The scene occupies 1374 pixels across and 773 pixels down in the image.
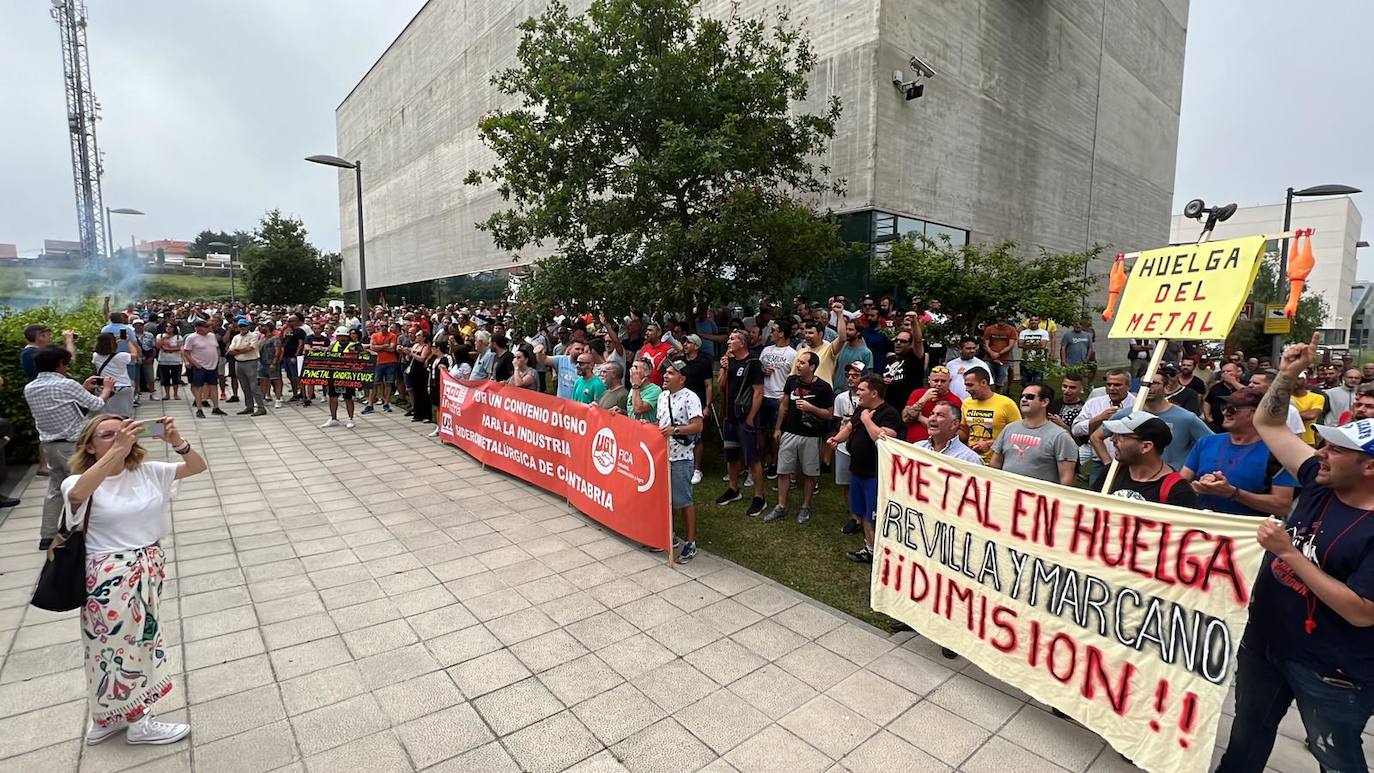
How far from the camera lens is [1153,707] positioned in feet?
10.1

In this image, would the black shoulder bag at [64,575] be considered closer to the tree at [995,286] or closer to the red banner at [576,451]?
the red banner at [576,451]

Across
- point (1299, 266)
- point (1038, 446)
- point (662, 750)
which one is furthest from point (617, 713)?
point (1299, 266)

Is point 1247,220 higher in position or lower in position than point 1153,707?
higher

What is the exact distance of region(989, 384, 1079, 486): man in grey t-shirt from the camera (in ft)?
15.3

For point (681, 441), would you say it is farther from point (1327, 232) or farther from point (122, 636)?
point (1327, 232)

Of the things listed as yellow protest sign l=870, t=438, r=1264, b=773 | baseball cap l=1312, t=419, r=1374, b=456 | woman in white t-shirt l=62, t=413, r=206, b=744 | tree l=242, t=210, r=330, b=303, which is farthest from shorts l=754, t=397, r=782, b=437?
tree l=242, t=210, r=330, b=303

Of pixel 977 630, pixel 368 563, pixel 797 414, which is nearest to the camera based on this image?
pixel 977 630

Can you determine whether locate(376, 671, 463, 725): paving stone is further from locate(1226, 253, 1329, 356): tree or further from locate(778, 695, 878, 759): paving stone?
locate(1226, 253, 1329, 356): tree

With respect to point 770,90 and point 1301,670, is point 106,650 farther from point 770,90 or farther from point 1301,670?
point 770,90

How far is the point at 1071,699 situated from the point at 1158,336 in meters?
2.20

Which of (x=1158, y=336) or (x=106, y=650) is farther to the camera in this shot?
(x=1158, y=336)

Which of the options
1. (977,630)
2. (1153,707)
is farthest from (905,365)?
(1153,707)

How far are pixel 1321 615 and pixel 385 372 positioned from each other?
14.8m

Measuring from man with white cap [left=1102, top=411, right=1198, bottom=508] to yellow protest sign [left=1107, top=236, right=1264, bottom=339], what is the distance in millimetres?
544
